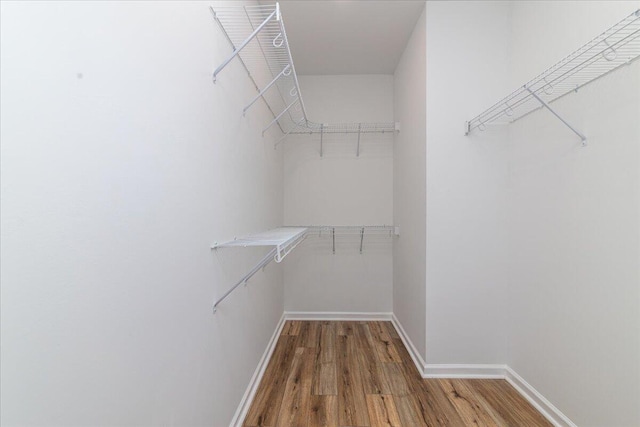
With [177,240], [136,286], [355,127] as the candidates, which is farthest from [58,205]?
[355,127]

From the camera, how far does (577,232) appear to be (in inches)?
57.5

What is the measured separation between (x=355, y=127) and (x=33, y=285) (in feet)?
9.44

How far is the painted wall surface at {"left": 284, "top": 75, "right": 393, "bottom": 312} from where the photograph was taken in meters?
3.09

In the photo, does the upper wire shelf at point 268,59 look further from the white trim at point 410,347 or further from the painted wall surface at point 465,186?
the white trim at point 410,347

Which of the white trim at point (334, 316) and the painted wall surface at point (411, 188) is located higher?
the painted wall surface at point (411, 188)

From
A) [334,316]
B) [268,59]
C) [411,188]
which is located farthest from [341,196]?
[268,59]

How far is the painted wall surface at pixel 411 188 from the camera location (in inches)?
84.4

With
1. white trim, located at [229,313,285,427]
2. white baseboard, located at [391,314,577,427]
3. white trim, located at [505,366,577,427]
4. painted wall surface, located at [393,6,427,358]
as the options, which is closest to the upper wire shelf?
painted wall surface, located at [393,6,427,358]

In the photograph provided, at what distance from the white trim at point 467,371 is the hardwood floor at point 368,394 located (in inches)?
1.7

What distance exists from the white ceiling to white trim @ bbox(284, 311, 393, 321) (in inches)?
98.7

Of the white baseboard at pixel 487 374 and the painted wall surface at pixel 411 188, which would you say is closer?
the white baseboard at pixel 487 374

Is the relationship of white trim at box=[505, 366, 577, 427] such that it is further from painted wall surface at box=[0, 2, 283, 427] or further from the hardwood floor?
painted wall surface at box=[0, 2, 283, 427]

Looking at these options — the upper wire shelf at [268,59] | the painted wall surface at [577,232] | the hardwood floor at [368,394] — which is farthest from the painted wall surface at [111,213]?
the painted wall surface at [577,232]

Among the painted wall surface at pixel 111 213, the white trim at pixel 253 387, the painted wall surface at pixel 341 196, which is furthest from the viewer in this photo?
the painted wall surface at pixel 341 196
